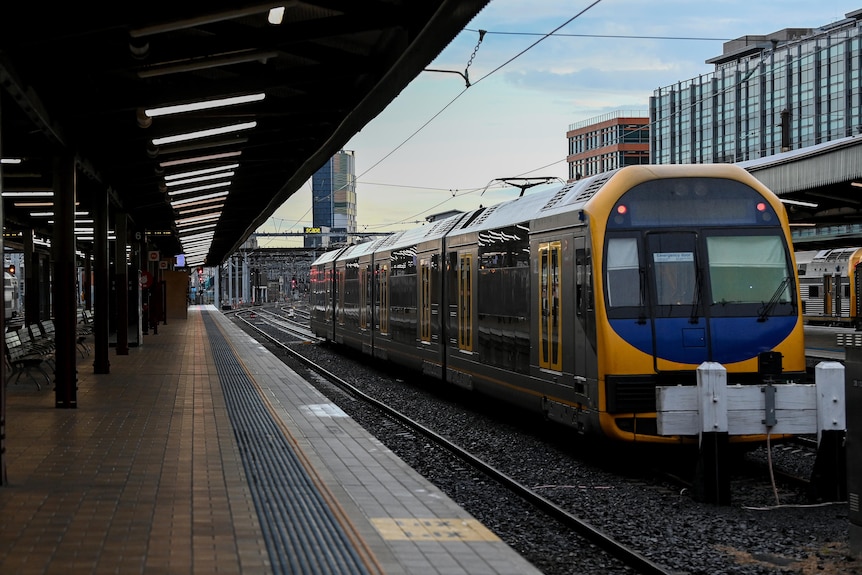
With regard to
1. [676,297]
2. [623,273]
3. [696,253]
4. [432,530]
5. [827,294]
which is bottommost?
[432,530]

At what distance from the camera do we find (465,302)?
1556 centimetres

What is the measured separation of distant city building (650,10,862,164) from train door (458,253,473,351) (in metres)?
52.3

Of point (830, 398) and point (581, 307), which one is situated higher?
point (581, 307)

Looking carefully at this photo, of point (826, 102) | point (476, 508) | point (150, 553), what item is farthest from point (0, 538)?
point (826, 102)

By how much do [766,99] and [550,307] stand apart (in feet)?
250

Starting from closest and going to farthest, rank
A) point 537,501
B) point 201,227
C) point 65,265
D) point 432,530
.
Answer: point 432,530, point 537,501, point 65,265, point 201,227

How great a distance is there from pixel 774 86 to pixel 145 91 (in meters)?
76.7

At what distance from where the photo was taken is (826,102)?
76.1 metres

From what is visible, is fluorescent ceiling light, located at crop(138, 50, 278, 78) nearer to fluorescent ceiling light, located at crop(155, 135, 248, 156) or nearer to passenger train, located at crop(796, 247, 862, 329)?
fluorescent ceiling light, located at crop(155, 135, 248, 156)

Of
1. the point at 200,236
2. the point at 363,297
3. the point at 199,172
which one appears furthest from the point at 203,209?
the point at 200,236

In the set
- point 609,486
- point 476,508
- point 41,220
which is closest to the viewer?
Result: point 476,508

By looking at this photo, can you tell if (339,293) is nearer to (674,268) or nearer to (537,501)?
(674,268)

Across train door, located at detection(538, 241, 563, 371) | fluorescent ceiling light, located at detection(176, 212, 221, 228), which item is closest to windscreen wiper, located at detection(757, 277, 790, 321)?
train door, located at detection(538, 241, 563, 371)

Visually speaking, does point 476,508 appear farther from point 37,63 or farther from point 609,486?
point 37,63
